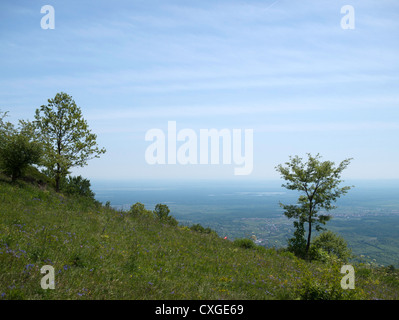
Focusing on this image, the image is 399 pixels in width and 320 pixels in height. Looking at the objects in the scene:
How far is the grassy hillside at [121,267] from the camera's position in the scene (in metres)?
5.40

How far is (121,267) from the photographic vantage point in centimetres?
725

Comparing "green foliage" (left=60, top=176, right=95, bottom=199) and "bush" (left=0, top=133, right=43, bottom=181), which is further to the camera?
"green foliage" (left=60, top=176, right=95, bottom=199)

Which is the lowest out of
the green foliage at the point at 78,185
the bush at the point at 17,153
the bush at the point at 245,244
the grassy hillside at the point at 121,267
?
the bush at the point at 245,244

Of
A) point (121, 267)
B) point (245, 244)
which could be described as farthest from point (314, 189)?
point (121, 267)

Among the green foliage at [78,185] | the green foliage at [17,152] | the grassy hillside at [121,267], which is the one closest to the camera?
the grassy hillside at [121,267]

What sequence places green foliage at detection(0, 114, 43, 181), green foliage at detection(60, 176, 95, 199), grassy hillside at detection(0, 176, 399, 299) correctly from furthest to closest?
1. green foliage at detection(60, 176, 95, 199)
2. green foliage at detection(0, 114, 43, 181)
3. grassy hillside at detection(0, 176, 399, 299)

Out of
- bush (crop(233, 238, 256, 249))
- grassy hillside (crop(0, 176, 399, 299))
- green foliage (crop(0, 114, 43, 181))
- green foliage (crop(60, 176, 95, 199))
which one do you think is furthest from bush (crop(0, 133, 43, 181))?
A: bush (crop(233, 238, 256, 249))

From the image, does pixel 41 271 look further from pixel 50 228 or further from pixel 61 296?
pixel 50 228

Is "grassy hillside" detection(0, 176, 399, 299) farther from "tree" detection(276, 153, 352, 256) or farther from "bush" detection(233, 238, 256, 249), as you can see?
"tree" detection(276, 153, 352, 256)

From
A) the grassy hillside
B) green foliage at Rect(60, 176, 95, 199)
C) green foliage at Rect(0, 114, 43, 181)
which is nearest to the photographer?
the grassy hillside

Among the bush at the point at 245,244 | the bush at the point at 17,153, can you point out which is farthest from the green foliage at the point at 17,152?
the bush at the point at 245,244

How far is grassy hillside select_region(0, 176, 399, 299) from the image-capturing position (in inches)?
213

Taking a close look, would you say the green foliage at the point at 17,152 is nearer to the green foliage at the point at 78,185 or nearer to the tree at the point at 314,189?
the green foliage at the point at 78,185

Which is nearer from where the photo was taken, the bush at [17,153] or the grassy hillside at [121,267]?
the grassy hillside at [121,267]
